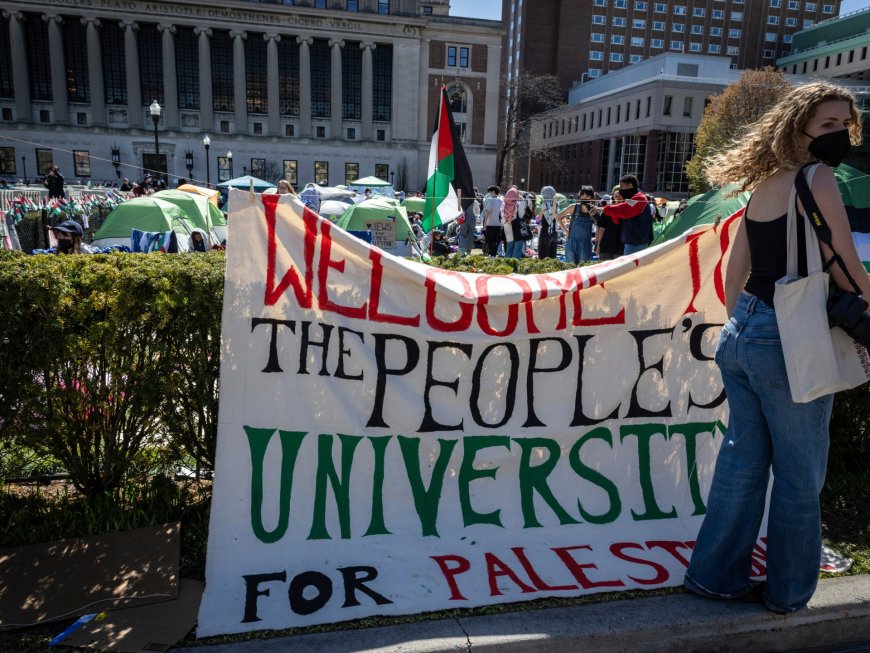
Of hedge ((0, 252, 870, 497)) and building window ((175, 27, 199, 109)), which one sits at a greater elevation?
building window ((175, 27, 199, 109))

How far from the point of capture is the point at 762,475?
2699 mm

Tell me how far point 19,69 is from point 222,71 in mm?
16968

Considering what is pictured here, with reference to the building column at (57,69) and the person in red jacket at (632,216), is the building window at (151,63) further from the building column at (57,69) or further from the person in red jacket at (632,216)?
the person in red jacket at (632,216)

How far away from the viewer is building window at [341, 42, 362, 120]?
64938mm

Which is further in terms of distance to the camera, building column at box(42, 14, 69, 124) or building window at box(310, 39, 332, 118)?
building window at box(310, 39, 332, 118)

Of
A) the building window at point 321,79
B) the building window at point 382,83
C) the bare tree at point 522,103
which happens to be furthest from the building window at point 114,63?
the bare tree at point 522,103

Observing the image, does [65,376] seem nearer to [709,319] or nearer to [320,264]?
[320,264]

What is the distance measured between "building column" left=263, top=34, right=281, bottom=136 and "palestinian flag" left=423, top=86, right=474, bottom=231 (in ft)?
195

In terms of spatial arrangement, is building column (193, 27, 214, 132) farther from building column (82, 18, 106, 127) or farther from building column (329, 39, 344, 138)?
building column (329, 39, 344, 138)

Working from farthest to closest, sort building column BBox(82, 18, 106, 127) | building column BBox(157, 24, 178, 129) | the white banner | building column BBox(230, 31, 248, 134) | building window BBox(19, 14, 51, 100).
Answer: building column BBox(230, 31, 248, 134) → building column BBox(157, 24, 178, 129) → building window BBox(19, 14, 51, 100) → building column BBox(82, 18, 106, 127) → the white banner

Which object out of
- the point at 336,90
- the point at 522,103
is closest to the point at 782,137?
the point at 336,90

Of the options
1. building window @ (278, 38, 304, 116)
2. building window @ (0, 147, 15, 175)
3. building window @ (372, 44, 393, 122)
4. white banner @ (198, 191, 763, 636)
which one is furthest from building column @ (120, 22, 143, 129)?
white banner @ (198, 191, 763, 636)

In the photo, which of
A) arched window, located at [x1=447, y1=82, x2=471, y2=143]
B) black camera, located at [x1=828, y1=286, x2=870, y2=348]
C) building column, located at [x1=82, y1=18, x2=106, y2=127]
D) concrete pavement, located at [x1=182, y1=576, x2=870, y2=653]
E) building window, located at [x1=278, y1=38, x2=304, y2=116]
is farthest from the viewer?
arched window, located at [x1=447, y1=82, x2=471, y2=143]

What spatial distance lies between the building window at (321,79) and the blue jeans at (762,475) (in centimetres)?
6733
